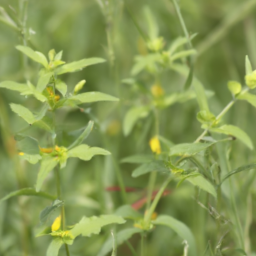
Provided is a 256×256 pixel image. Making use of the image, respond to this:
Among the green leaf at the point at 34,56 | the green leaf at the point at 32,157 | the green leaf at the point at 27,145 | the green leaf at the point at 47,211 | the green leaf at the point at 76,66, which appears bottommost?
the green leaf at the point at 47,211

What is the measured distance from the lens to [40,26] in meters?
1.41

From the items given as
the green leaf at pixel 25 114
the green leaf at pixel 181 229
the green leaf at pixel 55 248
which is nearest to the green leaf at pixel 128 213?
the green leaf at pixel 181 229

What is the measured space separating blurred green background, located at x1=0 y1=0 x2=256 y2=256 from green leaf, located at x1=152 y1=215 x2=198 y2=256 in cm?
11

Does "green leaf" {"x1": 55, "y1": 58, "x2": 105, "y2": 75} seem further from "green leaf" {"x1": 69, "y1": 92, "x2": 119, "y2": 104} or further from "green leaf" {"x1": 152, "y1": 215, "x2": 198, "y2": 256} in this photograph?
"green leaf" {"x1": 152, "y1": 215, "x2": 198, "y2": 256}

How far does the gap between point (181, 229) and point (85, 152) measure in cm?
25

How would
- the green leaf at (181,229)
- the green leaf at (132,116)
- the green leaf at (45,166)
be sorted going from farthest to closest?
the green leaf at (132,116)
the green leaf at (181,229)
the green leaf at (45,166)

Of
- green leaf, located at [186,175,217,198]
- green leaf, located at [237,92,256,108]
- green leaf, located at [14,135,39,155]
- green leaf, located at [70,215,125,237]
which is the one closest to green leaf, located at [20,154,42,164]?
green leaf, located at [14,135,39,155]

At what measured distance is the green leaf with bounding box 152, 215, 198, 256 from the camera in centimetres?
74

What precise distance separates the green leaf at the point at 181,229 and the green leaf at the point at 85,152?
0.21 meters

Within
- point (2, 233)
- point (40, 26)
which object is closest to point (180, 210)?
point (2, 233)

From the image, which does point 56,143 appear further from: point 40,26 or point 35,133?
point 40,26

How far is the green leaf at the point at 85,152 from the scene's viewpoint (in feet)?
2.02

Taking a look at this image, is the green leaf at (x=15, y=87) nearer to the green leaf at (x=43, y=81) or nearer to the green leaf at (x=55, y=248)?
the green leaf at (x=43, y=81)

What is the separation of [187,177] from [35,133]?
66 cm
